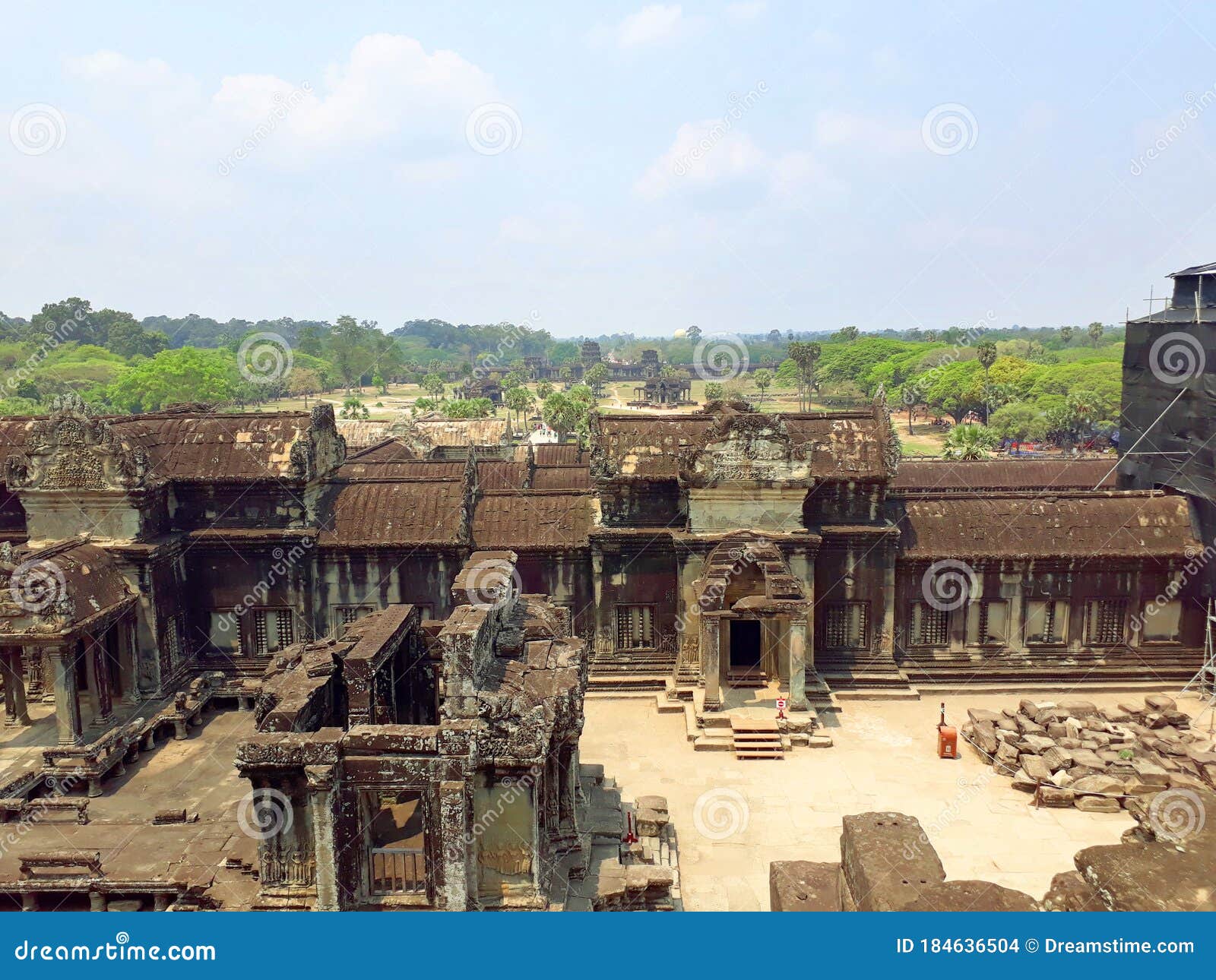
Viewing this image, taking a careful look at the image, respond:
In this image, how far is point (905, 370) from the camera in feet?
425

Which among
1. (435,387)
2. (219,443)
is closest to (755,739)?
(219,443)

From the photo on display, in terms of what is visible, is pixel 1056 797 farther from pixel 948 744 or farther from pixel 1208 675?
pixel 1208 675

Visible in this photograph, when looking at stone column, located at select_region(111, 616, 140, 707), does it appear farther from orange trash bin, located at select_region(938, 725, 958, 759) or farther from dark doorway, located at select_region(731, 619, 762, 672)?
orange trash bin, located at select_region(938, 725, 958, 759)

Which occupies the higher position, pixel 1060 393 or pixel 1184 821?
pixel 1060 393

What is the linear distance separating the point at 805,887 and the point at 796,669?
13.6 m

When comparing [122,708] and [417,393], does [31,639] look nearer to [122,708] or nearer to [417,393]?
[122,708]

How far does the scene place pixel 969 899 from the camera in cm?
743

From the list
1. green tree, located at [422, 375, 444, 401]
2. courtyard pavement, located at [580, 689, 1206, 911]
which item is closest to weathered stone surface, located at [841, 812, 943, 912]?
courtyard pavement, located at [580, 689, 1206, 911]

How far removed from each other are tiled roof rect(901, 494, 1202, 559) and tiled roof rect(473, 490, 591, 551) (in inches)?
357

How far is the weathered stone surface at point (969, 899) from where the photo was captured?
7.24 meters

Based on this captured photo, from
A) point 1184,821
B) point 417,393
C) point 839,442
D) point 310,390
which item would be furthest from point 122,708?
point 417,393

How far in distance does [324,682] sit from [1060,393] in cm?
8770

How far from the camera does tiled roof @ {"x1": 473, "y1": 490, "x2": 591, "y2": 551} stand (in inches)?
979

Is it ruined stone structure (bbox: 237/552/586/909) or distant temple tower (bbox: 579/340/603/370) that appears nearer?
ruined stone structure (bbox: 237/552/586/909)
